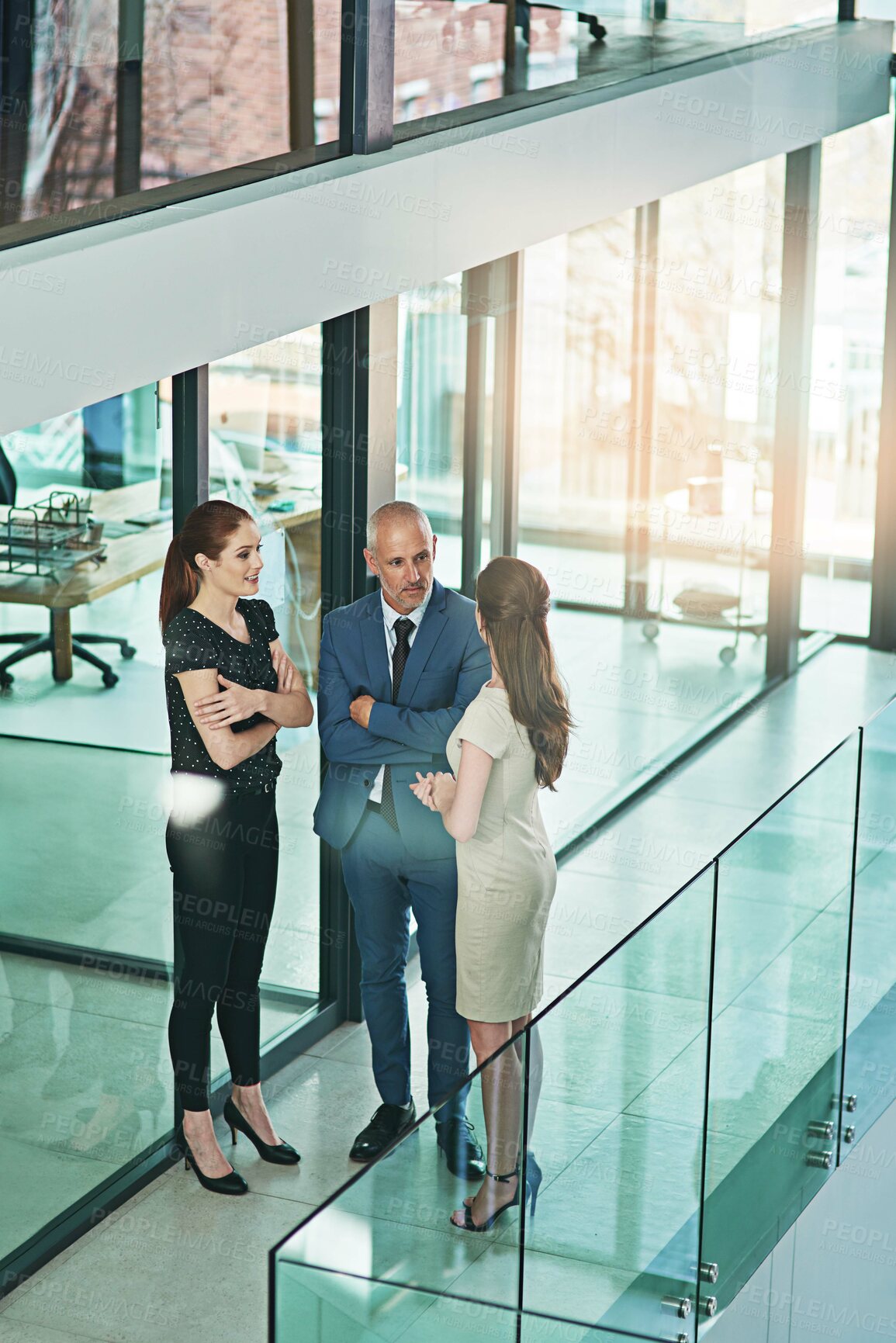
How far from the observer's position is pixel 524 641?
14.3ft

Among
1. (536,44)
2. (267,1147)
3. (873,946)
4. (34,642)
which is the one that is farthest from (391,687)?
(536,44)

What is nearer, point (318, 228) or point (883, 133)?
point (318, 228)

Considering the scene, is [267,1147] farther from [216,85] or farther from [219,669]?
[216,85]

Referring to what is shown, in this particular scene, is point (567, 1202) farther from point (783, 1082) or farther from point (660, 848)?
point (660, 848)

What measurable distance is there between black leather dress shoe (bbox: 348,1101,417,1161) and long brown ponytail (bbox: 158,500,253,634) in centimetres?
163

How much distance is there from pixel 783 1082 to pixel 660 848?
2593 mm

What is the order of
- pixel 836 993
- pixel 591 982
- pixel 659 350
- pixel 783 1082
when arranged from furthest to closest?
pixel 659 350
pixel 836 993
pixel 783 1082
pixel 591 982

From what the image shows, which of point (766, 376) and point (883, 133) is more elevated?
point (883, 133)

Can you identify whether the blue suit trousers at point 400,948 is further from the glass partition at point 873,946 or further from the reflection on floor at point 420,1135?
the glass partition at point 873,946

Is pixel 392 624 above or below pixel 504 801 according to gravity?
above

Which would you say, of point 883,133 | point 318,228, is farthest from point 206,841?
point 883,133

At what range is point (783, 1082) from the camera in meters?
5.16

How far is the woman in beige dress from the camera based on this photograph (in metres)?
4.36

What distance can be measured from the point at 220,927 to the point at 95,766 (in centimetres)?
57
